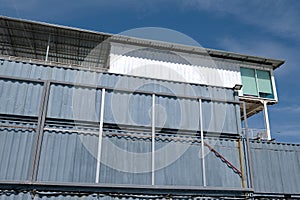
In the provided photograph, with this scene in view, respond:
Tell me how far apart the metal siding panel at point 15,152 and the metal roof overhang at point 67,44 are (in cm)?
1100

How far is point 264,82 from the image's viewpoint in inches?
889

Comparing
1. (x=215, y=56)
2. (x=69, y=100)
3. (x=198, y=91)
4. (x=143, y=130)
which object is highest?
(x=215, y=56)

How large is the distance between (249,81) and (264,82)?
1.44 metres

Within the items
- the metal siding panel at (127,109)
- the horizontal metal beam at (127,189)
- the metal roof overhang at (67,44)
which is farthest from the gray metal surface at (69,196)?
the metal roof overhang at (67,44)

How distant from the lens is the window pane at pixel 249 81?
21881 mm

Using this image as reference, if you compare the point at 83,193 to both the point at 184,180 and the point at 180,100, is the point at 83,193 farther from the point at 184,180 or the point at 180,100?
the point at 180,100

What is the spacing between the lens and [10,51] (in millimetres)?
23078

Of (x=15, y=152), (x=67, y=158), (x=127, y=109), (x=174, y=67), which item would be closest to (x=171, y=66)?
(x=174, y=67)

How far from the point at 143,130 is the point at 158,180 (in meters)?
2.20

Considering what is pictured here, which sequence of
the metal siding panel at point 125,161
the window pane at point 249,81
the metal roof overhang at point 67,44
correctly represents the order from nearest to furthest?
1. the metal siding panel at point 125,161
2. the metal roof overhang at point 67,44
3. the window pane at point 249,81

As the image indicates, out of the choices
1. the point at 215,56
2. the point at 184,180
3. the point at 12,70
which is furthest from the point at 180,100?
the point at 215,56

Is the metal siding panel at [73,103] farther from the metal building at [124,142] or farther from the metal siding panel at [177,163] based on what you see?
the metal siding panel at [177,163]

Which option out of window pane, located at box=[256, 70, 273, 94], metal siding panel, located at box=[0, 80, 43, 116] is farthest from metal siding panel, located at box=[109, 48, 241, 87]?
metal siding panel, located at box=[0, 80, 43, 116]

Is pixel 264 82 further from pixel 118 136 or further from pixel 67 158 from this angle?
pixel 67 158
